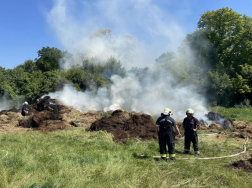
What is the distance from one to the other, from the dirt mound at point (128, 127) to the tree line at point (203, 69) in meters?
14.1

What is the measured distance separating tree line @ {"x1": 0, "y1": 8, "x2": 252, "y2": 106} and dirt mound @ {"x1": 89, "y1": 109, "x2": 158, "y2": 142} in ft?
46.2

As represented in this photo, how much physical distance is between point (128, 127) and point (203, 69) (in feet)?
76.4

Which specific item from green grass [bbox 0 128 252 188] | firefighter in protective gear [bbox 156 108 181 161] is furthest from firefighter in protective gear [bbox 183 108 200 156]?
firefighter in protective gear [bbox 156 108 181 161]

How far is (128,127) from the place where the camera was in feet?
36.6

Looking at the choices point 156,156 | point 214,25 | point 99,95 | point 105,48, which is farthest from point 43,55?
point 156,156


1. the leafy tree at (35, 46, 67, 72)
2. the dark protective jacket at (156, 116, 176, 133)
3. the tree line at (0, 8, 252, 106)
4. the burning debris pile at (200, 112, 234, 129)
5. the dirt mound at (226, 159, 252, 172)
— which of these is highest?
the leafy tree at (35, 46, 67, 72)

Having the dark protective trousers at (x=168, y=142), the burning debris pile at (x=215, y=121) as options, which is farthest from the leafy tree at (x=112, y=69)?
the dark protective trousers at (x=168, y=142)

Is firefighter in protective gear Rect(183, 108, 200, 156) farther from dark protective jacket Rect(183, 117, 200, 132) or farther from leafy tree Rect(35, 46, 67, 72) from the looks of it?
leafy tree Rect(35, 46, 67, 72)

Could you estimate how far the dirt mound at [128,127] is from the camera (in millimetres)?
10086

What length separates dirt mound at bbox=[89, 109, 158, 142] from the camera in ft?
33.1

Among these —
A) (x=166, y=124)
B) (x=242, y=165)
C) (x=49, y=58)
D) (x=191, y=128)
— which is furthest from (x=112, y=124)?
(x=49, y=58)

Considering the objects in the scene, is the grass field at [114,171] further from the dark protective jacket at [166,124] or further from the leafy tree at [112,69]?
the leafy tree at [112,69]

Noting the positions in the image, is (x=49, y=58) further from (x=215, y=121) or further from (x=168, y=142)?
(x=168, y=142)

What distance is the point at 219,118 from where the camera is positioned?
1439cm
